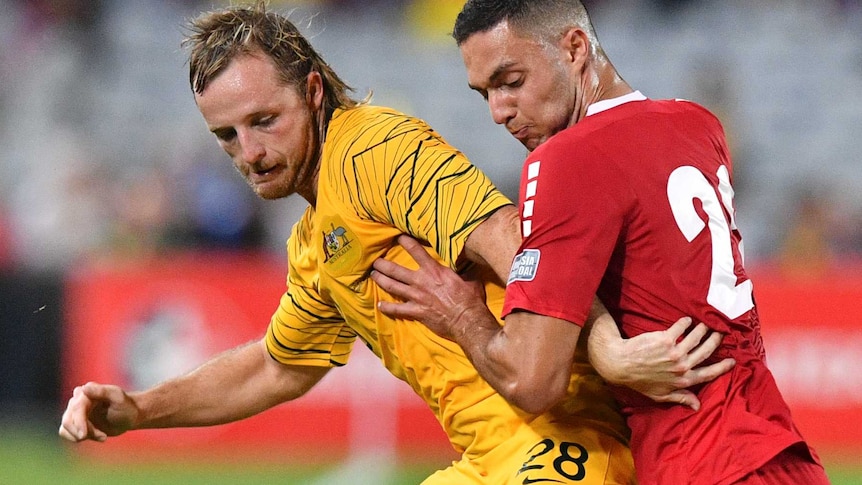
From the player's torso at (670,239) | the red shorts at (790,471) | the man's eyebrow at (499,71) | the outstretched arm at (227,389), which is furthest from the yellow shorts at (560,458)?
the outstretched arm at (227,389)

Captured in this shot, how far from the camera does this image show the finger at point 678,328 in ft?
12.0

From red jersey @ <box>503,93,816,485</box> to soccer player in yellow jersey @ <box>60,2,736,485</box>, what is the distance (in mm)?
99

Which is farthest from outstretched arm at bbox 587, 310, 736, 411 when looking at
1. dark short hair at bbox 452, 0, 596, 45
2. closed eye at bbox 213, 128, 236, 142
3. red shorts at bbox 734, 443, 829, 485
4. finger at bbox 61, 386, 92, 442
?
finger at bbox 61, 386, 92, 442

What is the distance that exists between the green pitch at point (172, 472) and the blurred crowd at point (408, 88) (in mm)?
3059

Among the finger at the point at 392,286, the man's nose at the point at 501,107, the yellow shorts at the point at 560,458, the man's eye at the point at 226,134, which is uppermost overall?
Result: the man's eye at the point at 226,134

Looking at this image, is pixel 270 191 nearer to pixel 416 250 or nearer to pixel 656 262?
pixel 416 250

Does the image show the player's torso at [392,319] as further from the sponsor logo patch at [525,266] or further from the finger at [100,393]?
the finger at [100,393]

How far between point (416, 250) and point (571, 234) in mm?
819

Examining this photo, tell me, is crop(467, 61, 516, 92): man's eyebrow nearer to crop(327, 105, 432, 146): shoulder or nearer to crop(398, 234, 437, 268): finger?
crop(327, 105, 432, 146): shoulder

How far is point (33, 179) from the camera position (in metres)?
13.0

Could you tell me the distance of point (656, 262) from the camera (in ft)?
12.1

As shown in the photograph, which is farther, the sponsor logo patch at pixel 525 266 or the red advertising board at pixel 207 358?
the red advertising board at pixel 207 358

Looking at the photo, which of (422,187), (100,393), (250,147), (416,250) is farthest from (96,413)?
(422,187)

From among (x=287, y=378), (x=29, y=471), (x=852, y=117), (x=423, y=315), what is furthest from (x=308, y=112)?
(x=852, y=117)
